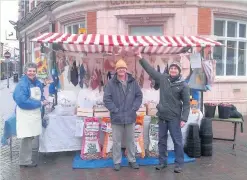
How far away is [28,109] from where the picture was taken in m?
5.41

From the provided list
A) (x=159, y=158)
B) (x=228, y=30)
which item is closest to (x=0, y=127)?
(x=159, y=158)

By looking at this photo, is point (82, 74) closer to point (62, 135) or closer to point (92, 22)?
point (62, 135)

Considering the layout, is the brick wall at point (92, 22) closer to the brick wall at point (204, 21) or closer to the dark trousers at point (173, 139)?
the brick wall at point (204, 21)

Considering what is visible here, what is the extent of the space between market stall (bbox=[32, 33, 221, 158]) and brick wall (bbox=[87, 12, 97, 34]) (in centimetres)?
493

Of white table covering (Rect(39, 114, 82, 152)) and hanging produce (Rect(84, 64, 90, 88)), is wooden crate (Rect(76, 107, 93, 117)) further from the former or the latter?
hanging produce (Rect(84, 64, 90, 88))

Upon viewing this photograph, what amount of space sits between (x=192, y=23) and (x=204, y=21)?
448mm

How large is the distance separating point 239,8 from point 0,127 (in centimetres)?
869

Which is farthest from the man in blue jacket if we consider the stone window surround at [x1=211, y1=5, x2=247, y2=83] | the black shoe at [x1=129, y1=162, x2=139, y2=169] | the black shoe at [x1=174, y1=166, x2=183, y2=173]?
the stone window surround at [x1=211, y1=5, x2=247, y2=83]

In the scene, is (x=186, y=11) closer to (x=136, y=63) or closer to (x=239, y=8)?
(x=239, y=8)

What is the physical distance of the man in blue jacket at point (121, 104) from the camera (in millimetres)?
5270

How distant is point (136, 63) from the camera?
6.71 metres

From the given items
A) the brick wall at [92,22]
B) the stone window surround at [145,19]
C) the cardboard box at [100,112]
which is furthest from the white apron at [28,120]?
the brick wall at [92,22]

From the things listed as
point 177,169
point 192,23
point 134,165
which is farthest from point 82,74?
point 192,23

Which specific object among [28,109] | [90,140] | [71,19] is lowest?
[90,140]
